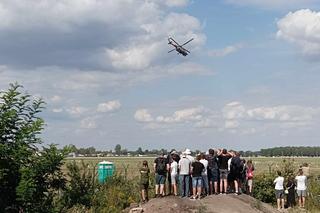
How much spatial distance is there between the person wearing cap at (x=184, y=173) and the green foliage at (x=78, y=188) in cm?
361

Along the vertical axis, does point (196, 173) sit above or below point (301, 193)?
above

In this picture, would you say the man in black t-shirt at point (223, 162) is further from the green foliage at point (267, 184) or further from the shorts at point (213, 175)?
the green foliage at point (267, 184)

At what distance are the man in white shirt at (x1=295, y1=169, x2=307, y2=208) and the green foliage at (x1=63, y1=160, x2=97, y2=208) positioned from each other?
33.4ft

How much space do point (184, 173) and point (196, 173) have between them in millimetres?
540

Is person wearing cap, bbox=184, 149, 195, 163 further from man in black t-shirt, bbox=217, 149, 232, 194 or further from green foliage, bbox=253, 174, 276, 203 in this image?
green foliage, bbox=253, 174, 276, 203

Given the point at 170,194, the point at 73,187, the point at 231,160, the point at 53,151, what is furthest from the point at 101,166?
the point at 53,151

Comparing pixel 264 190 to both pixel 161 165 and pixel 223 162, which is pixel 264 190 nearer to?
pixel 223 162

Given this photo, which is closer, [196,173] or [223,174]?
[196,173]

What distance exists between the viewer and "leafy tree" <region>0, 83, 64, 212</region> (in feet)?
46.2

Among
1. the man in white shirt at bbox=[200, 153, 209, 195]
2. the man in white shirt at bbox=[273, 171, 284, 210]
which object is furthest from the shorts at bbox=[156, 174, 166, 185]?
the man in white shirt at bbox=[273, 171, 284, 210]

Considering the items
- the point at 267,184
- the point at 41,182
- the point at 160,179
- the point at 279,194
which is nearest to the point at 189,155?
→ the point at 160,179

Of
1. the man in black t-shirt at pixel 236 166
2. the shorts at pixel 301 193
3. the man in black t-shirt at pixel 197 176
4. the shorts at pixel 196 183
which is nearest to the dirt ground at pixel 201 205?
the man in black t-shirt at pixel 197 176

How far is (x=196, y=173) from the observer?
23.1 meters

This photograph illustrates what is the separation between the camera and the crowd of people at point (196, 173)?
77.0 feet
